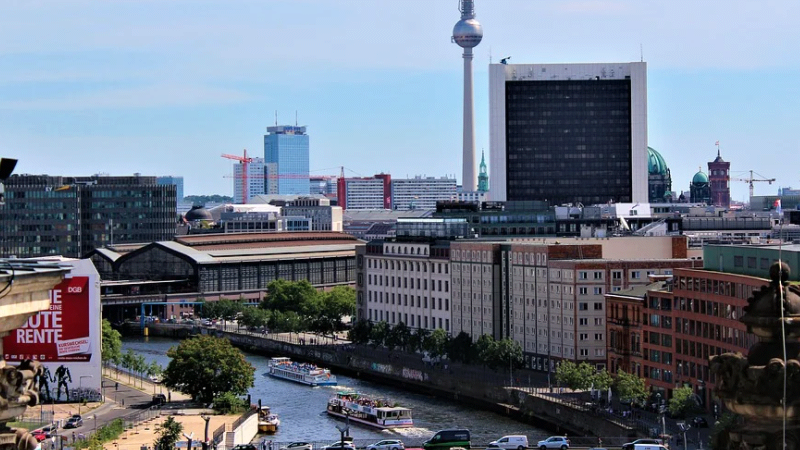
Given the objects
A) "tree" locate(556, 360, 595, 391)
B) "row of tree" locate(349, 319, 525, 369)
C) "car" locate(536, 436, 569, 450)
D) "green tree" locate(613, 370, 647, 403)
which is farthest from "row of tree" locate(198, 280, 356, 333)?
"car" locate(536, 436, 569, 450)

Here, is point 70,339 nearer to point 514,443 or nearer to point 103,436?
point 103,436

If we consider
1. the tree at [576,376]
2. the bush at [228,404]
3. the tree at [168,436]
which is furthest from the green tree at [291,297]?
the tree at [168,436]

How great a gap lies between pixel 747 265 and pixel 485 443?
1465 cm

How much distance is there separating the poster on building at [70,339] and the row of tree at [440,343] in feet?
89.6

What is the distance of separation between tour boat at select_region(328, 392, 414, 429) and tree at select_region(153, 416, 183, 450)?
14.5 metres

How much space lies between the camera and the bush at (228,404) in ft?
287

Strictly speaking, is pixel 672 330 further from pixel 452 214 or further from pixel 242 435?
pixel 452 214

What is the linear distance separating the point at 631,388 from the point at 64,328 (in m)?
28.6

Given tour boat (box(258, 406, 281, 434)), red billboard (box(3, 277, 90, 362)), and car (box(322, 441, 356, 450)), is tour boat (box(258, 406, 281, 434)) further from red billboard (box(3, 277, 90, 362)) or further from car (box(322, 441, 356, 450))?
car (box(322, 441, 356, 450))

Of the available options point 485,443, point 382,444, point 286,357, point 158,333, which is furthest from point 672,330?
point 158,333

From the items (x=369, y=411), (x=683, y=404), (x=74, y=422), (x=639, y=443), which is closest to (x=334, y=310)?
(x=369, y=411)

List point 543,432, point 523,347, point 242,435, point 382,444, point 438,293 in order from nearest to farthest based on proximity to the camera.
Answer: point 382,444 < point 242,435 < point 543,432 < point 523,347 < point 438,293

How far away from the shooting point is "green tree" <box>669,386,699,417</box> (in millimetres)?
75250

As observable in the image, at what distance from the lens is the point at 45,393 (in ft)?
283
